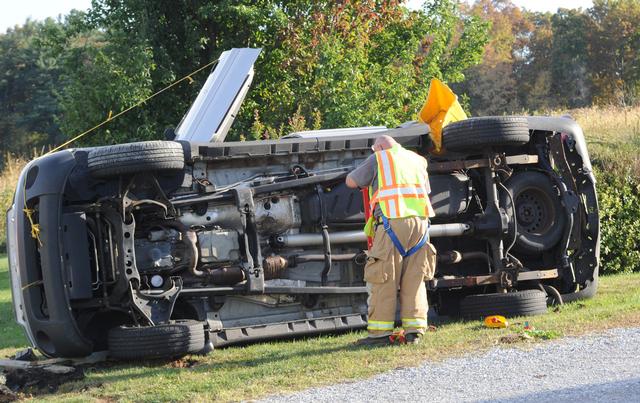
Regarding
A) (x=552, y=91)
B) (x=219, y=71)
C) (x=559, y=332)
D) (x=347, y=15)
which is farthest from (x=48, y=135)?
(x=559, y=332)

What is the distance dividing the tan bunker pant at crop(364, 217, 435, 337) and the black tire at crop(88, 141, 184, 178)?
1.93 metres

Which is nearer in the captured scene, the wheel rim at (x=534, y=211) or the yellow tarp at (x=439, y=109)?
the yellow tarp at (x=439, y=109)

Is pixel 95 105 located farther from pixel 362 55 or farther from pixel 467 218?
pixel 467 218

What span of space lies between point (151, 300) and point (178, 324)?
375mm

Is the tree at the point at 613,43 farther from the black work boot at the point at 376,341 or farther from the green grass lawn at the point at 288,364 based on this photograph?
the black work boot at the point at 376,341

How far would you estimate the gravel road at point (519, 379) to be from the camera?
238 inches

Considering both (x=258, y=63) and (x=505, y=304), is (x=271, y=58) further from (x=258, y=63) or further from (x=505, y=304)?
(x=505, y=304)

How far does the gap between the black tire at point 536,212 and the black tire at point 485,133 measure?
53 centimetres

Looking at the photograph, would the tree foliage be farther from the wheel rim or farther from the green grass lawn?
the green grass lawn

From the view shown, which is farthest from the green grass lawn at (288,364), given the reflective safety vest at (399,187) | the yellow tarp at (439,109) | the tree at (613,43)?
the tree at (613,43)

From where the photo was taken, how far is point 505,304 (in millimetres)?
9180

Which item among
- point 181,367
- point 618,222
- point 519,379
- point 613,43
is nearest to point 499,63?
point 613,43

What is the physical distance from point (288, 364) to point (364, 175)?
1.80 metres

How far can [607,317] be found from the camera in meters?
8.71
